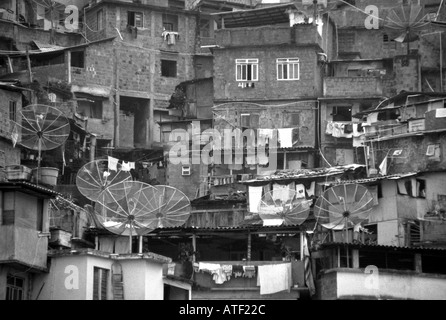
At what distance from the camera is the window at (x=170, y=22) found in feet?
→ 206

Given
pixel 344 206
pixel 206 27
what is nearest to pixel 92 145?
pixel 206 27

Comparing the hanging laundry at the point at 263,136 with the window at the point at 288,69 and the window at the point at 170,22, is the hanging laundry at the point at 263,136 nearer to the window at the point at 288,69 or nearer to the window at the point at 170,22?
the window at the point at 288,69

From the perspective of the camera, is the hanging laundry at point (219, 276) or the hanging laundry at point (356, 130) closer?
the hanging laundry at point (219, 276)

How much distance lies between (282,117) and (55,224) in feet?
52.9

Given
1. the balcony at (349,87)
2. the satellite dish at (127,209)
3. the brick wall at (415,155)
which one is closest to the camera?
the satellite dish at (127,209)

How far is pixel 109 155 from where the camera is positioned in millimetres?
58125

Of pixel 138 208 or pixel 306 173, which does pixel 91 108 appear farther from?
pixel 138 208

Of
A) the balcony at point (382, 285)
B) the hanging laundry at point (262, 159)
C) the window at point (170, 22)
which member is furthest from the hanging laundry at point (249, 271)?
the window at point (170, 22)

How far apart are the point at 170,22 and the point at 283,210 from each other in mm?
17889

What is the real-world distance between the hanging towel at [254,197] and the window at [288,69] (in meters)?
7.69

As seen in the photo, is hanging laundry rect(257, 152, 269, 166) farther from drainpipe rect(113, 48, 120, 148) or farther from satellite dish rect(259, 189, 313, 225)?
drainpipe rect(113, 48, 120, 148)
